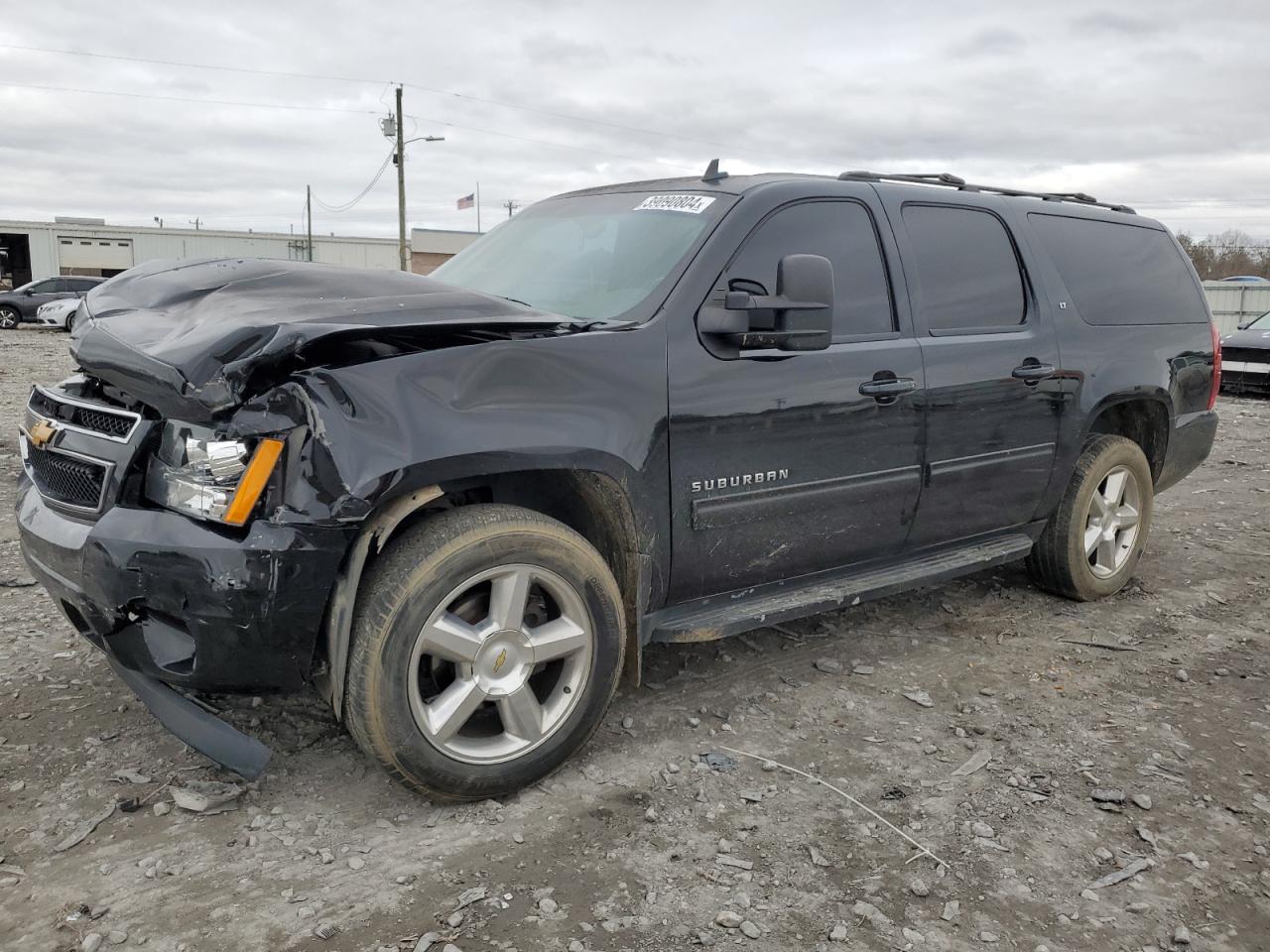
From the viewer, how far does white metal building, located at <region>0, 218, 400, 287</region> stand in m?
48.0

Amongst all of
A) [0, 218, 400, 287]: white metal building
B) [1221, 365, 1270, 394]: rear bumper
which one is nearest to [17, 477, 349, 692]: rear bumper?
[1221, 365, 1270, 394]: rear bumper

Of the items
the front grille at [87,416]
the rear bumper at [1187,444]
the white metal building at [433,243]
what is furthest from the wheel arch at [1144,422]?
the white metal building at [433,243]

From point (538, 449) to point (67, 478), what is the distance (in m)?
1.34

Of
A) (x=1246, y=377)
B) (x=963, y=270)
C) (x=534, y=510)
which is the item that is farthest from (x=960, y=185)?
(x=1246, y=377)

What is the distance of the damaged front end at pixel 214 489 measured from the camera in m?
2.40

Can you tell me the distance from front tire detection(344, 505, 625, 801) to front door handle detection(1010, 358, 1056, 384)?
7.09ft

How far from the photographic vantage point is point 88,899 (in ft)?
7.64

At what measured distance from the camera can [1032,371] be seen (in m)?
4.13

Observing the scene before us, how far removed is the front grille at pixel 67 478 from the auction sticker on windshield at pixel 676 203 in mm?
2032

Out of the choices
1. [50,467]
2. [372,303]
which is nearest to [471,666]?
[372,303]

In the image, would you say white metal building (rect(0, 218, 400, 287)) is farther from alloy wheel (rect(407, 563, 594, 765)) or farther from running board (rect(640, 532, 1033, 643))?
alloy wheel (rect(407, 563, 594, 765))

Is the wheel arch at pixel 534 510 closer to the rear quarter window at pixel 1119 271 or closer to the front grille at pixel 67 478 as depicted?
the front grille at pixel 67 478

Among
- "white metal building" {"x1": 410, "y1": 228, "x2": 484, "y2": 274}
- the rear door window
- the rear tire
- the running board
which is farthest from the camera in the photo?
"white metal building" {"x1": 410, "y1": 228, "x2": 484, "y2": 274}

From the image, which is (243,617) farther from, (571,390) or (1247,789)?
(1247,789)
